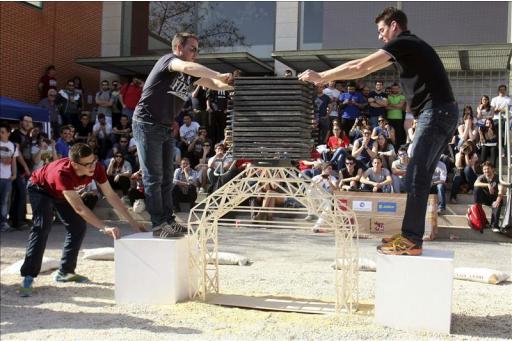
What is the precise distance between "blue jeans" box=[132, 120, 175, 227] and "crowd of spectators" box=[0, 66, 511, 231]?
4.86 metres

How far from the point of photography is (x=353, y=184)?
1104 cm

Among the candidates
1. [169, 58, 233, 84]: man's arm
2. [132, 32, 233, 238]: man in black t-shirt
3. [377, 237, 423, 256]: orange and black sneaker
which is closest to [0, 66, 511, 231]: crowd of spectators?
[132, 32, 233, 238]: man in black t-shirt

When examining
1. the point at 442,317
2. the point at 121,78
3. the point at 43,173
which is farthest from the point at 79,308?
the point at 121,78

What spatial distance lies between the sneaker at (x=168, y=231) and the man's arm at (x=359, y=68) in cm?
182

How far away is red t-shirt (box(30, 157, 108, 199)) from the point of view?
210 inches

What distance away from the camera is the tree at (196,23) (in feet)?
56.5

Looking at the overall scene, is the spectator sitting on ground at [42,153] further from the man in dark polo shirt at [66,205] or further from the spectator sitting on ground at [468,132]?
the spectator sitting on ground at [468,132]

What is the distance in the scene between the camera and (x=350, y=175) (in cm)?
1141

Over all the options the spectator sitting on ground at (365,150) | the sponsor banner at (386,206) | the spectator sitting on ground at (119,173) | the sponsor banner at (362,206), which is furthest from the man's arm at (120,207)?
the spectator sitting on ground at (119,173)

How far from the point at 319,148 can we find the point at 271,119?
7.85 m

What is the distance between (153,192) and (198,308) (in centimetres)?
111

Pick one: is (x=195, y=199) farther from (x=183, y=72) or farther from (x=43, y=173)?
(x=183, y=72)

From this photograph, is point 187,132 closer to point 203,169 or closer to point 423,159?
point 203,169

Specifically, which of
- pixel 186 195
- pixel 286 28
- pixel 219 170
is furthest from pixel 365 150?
pixel 286 28
